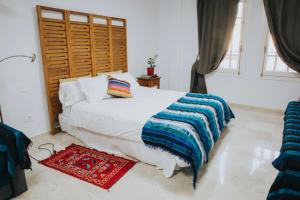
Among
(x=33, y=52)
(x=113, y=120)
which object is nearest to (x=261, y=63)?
(x=113, y=120)

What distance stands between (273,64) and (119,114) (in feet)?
10.7

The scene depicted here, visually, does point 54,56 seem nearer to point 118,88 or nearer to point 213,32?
point 118,88

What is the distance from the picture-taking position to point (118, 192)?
2084 millimetres

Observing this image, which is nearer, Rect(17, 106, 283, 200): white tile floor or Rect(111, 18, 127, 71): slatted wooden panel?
Rect(17, 106, 283, 200): white tile floor

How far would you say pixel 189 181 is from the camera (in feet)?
7.36

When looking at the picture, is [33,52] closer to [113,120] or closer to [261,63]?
[113,120]

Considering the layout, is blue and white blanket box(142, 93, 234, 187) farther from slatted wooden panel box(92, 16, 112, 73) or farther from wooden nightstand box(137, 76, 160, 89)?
wooden nightstand box(137, 76, 160, 89)

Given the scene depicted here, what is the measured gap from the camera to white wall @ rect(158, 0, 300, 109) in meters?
4.14

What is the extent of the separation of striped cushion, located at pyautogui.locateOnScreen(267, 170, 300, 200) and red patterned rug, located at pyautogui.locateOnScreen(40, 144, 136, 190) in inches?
56.8

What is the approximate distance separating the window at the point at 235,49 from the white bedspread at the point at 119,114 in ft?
6.14

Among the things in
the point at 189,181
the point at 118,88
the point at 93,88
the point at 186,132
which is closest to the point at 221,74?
the point at 118,88

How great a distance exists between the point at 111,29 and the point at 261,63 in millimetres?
2943

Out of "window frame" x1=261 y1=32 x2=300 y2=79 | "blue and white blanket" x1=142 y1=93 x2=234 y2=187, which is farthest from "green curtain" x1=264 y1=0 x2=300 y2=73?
"blue and white blanket" x1=142 y1=93 x2=234 y2=187

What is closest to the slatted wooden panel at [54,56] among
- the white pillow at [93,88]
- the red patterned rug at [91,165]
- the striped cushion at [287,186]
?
the white pillow at [93,88]
